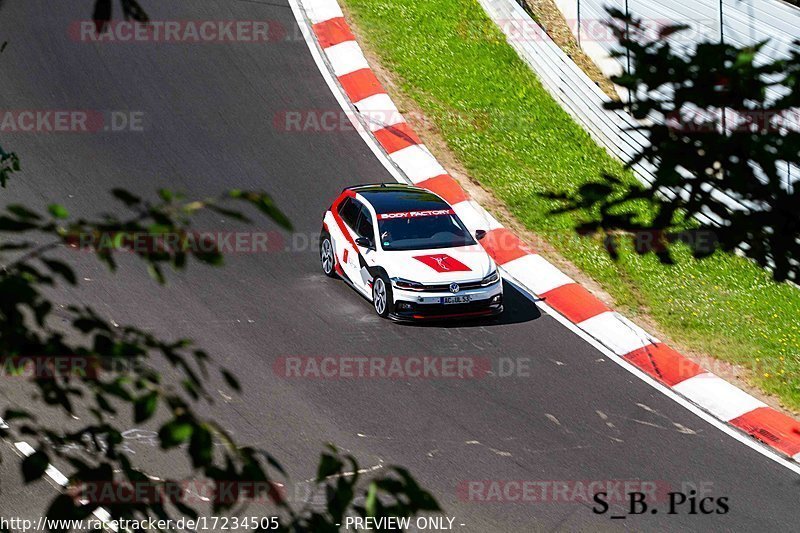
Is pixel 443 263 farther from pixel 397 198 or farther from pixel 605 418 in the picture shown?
pixel 605 418

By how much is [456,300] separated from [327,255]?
7.88 ft

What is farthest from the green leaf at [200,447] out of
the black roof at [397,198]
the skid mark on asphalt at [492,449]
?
the black roof at [397,198]

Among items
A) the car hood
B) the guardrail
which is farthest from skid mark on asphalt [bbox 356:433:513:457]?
the guardrail

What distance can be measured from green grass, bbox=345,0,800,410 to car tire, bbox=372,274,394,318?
105 inches

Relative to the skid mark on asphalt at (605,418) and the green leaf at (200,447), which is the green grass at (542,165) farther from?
the green leaf at (200,447)

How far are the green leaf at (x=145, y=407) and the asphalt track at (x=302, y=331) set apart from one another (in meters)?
7.05

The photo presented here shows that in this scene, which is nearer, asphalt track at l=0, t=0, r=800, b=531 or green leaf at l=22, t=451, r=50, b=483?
green leaf at l=22, t=451, r=50, b=483

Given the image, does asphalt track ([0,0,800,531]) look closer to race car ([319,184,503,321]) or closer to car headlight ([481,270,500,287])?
race car ([319,184,503,321])

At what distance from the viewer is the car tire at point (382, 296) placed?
1341 centimetres

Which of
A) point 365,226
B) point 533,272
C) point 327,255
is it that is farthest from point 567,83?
point 327,255

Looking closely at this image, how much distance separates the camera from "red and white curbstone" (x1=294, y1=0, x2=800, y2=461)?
1215 cm

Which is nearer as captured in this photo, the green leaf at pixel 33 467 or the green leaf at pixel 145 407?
the green leaf at pixel 145 407

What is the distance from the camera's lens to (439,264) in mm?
13555

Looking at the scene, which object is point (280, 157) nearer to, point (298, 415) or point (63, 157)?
point (63, 157)
